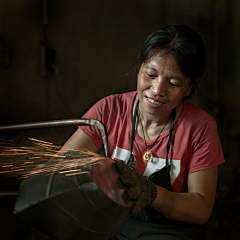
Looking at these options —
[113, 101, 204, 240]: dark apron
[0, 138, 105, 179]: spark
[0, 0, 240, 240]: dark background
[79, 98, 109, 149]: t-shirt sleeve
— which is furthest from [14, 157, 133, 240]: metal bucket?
[0, 0, 240, 240]: dark background

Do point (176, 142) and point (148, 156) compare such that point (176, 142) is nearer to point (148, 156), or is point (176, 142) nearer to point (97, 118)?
point (148, 156)

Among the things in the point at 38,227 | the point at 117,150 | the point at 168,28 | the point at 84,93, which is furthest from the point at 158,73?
the point at 84,93

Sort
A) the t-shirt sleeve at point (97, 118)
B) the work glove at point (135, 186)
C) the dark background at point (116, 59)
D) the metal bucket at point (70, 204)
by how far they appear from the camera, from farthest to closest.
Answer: the dark background at point (116, 59), the t-shirt sleeve at point (97, 118), the work glove at point (135, 186), the metal bucket at point (70, 204)

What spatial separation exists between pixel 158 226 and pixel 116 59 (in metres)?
1.12

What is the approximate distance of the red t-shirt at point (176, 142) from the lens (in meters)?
1.03

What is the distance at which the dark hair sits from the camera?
0.94m

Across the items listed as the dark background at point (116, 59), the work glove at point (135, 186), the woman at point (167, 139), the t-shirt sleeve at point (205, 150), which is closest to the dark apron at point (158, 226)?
the woman at point (167, 139)

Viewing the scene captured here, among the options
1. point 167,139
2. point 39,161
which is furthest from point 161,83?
point 39,161

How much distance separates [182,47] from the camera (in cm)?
94

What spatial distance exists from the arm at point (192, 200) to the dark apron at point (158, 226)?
65mm


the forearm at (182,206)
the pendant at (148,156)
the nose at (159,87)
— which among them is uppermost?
the nose at (159,87)

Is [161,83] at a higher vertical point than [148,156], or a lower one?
higher

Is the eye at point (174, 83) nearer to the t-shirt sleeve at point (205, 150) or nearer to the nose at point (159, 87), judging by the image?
the nose at point (159, 87)

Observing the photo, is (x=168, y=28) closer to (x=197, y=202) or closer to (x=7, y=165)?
(x=197, y=202)
